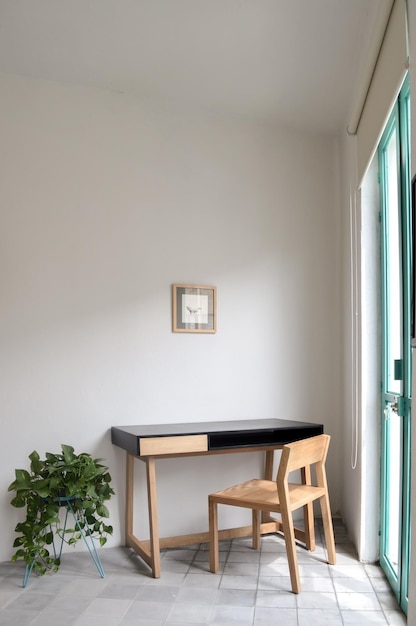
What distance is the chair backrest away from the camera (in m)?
2.80

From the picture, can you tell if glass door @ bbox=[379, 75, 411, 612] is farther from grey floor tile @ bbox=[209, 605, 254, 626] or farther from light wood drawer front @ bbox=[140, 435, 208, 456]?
light wood drawer front @ bbox=[140, 435, 208, 456]

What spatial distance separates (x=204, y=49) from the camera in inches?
124

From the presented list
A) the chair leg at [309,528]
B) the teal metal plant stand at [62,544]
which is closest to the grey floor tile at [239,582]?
the chair leg at [309,528]

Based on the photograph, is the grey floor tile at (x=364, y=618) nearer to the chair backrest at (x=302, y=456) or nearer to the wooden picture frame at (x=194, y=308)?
the chair backrest at (x=302, y=456)

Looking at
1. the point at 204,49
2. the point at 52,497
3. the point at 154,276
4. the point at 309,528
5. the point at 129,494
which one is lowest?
the point at 309,528

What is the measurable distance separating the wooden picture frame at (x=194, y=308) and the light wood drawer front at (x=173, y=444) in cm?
78

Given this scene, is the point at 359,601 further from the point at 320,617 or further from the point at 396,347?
the point at 396,347

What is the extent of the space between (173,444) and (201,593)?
73cm

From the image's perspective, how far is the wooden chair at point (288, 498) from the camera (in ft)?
9.23

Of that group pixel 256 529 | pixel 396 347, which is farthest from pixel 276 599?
pixel 396 347

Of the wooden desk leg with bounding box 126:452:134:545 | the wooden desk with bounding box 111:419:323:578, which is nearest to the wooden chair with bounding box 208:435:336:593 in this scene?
the wooden desk with bounding box 111:419:323:578

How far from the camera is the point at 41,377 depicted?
11.1 ft

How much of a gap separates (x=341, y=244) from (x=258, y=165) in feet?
2.58

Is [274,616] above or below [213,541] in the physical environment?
below
